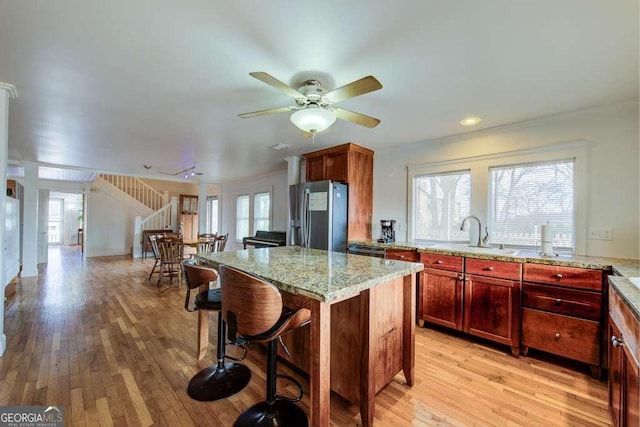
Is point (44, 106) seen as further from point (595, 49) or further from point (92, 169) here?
point (595, 49)

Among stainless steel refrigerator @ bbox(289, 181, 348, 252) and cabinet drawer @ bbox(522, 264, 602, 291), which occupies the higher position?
stainless steel refrigerator @ bbox(289, 181, 348, 252)

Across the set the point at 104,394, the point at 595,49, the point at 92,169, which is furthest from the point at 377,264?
the point at 92,169

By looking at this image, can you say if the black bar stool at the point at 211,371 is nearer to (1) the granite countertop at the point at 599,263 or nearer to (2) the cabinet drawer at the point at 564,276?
(1) the granite countertop at the point at 599,263

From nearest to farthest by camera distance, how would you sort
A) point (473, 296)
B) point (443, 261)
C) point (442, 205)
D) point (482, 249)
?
point (473, 296) → point (443, 261) → point (482, 249) → point (442, 205)

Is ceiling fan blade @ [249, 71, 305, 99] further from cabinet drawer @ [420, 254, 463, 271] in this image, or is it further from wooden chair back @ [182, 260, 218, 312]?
cabinet drawer @ [420, 254, 463, 271]

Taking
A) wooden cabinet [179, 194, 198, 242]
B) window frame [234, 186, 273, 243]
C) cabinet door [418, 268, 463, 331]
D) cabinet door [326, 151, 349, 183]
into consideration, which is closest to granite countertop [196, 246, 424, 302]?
cabinet door [418, 268, 463, 331]

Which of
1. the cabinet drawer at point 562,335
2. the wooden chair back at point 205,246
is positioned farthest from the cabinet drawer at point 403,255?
the wooden chair back at point 205,246

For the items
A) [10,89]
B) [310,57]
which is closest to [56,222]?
[10,89]

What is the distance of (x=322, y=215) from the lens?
3.72 metres

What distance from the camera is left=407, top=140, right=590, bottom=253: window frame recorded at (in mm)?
2533

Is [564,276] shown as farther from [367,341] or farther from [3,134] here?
[3,134]

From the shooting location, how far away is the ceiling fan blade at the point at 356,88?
1523 millimetres

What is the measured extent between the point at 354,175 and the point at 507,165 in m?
1.82

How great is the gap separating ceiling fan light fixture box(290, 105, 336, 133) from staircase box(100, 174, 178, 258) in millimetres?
7578
